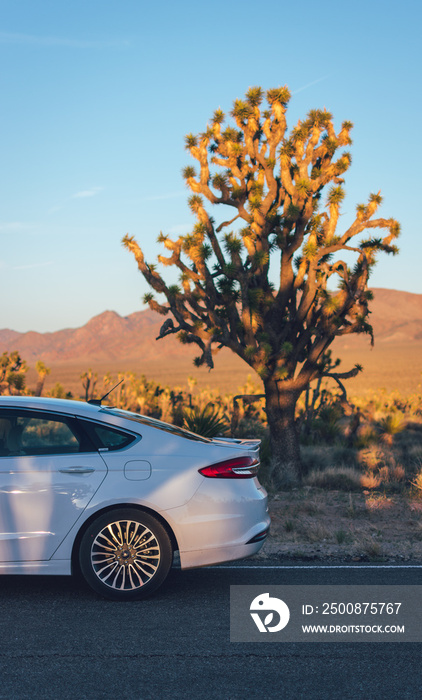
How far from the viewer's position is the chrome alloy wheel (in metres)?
5.95

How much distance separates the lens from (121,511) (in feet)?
19.5

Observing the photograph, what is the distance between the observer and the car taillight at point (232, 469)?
6.12 metres

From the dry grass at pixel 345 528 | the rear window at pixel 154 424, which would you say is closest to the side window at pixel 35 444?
the rear window at pixel 154 424

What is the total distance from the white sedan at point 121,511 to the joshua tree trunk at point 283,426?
8081mm

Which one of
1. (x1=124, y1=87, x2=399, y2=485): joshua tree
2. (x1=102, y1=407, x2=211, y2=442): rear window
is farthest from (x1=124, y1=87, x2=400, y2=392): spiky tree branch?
(x1=102, y1=407, x2=211, y2=442): rear window

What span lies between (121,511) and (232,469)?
990mm

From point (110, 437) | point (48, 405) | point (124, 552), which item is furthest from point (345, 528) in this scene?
point (48, 405)

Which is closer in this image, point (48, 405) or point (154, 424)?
point (48, 405)

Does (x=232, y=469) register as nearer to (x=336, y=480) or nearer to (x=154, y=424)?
(x=154, y=424)

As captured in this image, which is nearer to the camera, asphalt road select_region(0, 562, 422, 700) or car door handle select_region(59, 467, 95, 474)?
asphalt road select_region(0, 562, 422, 700)

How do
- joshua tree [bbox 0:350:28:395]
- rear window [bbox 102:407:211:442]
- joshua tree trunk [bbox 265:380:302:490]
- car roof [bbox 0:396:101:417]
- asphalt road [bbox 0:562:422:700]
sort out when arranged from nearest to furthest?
asphalt road [bbox 0:562:422:700]
car roof [bbox 0:396:101:417]
rear window [bbox 102:407:211:442]
joshua tree trunk [bbox 265:380:302:490]
joshua tree [bbox 0:350:28:395]

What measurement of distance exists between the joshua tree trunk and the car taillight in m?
7.96

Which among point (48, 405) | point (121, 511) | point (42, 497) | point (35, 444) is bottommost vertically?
point (121, 511)

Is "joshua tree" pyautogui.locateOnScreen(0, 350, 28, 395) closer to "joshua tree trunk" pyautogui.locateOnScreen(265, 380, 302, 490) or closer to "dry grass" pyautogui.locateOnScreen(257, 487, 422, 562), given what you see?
"joshua tree trunk" pyautogui.locateOnScreen(265, 380, 302, 490)
